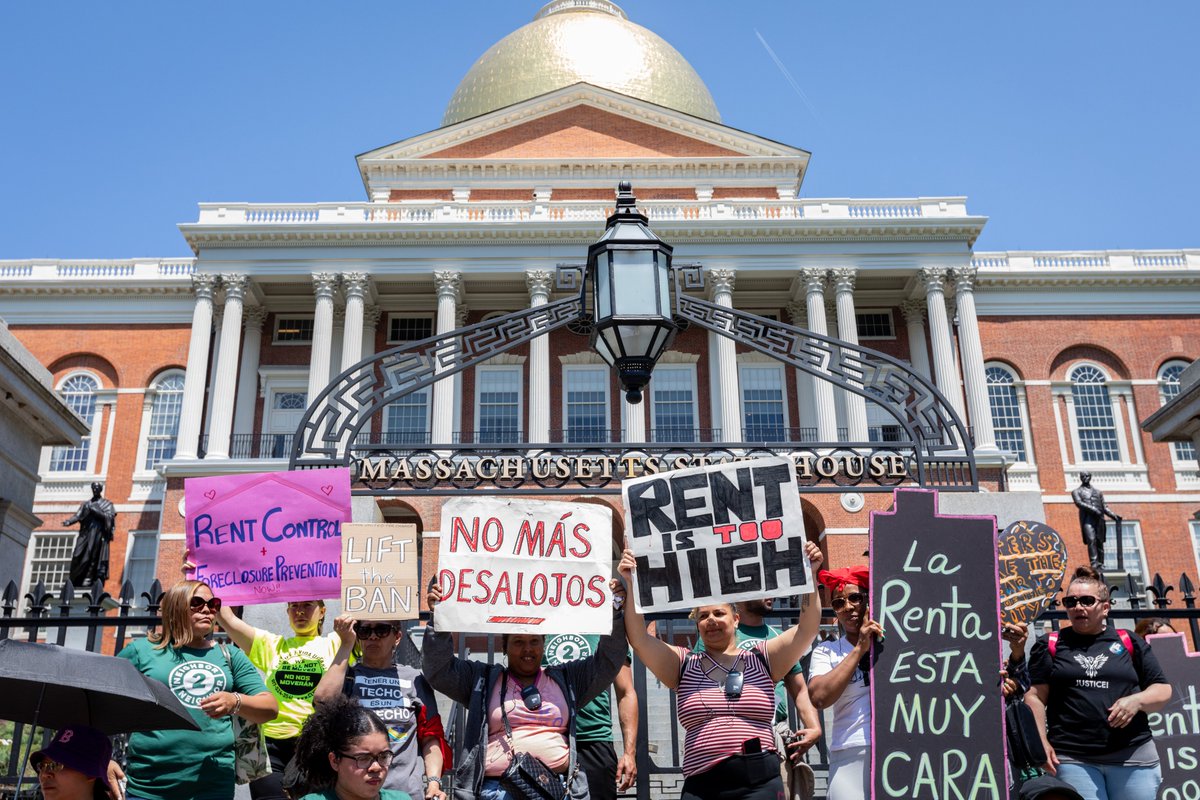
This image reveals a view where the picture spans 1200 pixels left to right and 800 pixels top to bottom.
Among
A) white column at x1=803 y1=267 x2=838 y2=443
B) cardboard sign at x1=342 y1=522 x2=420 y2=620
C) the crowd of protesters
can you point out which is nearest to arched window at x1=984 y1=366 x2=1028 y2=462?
white column at x1=803 y1=267 x2=838 y2=443

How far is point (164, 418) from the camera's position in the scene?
134ft

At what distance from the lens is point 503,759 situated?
562cm

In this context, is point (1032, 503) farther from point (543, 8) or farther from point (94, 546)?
point (543, 8)

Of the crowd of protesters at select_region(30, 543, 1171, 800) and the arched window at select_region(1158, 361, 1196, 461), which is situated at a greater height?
the arched window at select_region(1158, 361, 1196, 461)

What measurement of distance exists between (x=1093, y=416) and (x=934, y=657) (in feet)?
124

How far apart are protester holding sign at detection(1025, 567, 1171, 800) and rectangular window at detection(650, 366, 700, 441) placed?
32.5 m

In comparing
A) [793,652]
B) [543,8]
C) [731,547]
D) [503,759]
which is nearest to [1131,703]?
[793,652]

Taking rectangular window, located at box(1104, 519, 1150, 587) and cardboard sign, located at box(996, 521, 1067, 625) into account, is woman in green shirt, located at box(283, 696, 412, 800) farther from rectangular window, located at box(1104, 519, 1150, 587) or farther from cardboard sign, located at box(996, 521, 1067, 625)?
rectangular window, located at box(1104, 519, 1150, 587)

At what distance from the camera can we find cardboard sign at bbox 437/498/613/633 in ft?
20.4

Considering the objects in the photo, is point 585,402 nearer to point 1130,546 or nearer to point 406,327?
point 406,327

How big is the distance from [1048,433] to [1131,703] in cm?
3630

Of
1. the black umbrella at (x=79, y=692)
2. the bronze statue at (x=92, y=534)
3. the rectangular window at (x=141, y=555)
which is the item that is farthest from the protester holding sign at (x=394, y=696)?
the rectangular window at (x=141, y=555)

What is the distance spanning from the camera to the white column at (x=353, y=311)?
37312mm

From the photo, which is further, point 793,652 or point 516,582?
point 516,582
